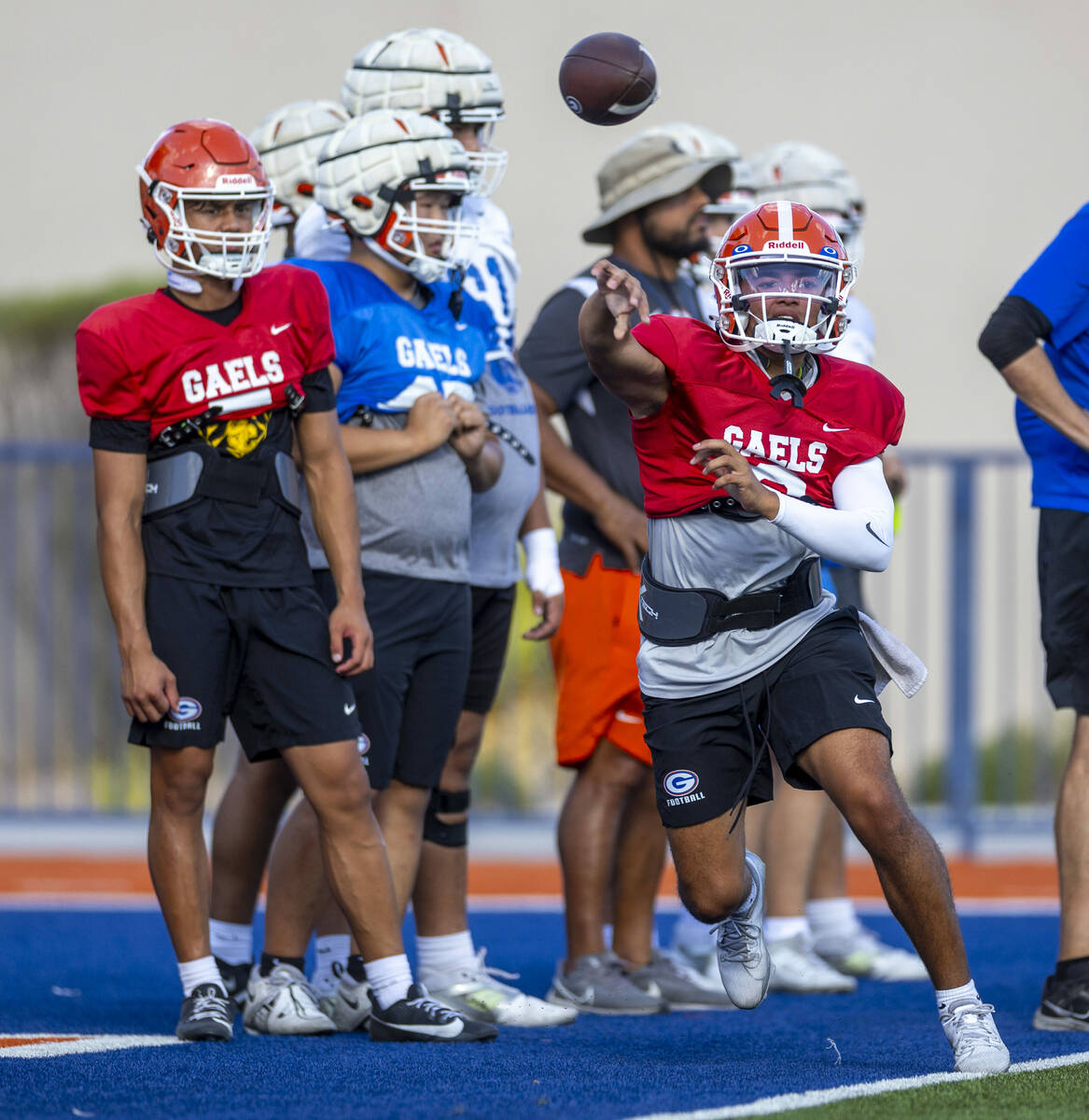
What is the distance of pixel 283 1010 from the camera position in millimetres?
4699

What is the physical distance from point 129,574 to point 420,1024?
1.27m

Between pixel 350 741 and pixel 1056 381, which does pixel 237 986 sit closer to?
pixel 350 741

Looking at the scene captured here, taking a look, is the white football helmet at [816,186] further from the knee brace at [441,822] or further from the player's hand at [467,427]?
the knee brace at [441,822]

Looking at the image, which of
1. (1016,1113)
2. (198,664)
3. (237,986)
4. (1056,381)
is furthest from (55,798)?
(1016,1113)

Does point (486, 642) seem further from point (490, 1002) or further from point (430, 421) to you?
point (490, 1002)

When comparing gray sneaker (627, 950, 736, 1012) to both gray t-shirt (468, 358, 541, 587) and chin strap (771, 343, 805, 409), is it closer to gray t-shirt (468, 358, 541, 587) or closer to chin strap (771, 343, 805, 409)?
gray t-shirt (468, 358, 541, 587)

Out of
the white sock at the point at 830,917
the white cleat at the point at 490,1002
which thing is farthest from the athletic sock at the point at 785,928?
the white cleat at the point at 490,1002

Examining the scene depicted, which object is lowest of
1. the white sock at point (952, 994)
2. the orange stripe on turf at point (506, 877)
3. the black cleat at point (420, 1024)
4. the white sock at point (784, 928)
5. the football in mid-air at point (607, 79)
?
the orange stripe on turf at point (506, 877)

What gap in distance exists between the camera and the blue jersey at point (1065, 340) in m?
5.11

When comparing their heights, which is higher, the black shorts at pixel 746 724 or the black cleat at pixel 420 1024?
the black shorts at pixel 746 724

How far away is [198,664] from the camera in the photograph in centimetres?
452

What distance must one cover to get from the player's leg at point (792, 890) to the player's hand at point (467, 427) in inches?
65.1

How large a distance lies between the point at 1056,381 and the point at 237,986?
2741 mm

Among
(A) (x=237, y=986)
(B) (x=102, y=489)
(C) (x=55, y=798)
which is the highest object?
(B) (x=102, y=489)
